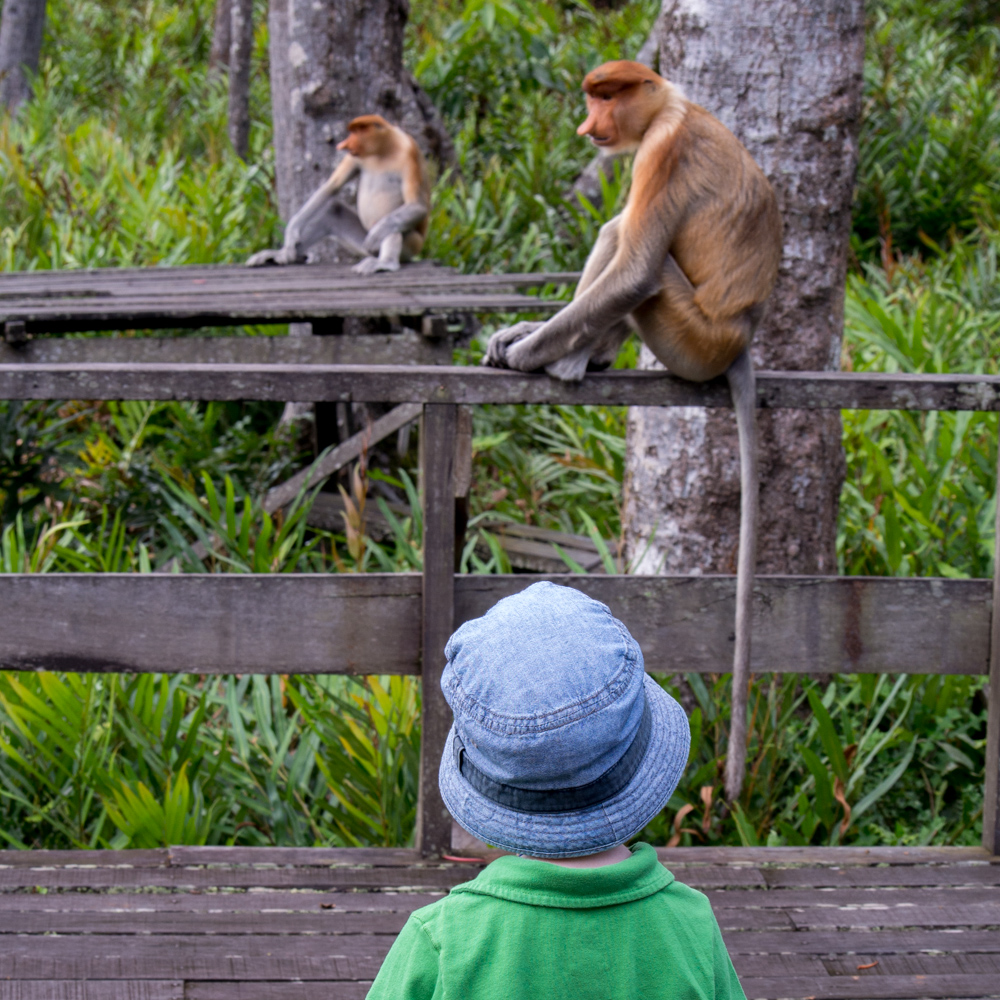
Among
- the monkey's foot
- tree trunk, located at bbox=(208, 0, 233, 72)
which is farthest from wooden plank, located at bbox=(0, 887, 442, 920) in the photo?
tree trunk, located at bbox=(208, 0, 233, 72)

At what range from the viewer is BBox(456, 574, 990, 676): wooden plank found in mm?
1995

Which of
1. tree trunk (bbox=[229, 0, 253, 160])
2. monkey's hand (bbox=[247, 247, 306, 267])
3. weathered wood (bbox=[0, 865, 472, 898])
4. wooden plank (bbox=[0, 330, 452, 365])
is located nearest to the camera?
weathered wood (bbox=[0, 865, 472, 898])

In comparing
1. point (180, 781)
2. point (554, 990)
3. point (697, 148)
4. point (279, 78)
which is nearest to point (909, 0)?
point (279, 78)

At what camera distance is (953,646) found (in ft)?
6.64

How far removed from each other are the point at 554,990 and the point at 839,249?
268cm

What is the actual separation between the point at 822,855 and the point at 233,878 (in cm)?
105

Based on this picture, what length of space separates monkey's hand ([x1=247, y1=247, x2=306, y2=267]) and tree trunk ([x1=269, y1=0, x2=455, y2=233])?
1.99 ft

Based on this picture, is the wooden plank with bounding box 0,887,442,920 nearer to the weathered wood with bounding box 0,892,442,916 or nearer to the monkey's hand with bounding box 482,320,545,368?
the weathered wood with bounding box 0,892,442,916

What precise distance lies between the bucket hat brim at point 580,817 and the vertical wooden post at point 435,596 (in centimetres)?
101

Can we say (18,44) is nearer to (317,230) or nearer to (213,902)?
(317,230)

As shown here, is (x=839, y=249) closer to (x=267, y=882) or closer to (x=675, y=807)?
(x=675, y=807)

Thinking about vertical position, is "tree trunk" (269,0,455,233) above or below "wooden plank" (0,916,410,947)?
above

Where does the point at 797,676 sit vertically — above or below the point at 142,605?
below

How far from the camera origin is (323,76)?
5801 mm
